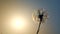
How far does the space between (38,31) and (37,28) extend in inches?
2.4

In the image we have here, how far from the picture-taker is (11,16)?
1.84m

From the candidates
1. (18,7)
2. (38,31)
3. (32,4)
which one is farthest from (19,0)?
(38,31)

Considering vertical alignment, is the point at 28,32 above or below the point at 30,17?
below

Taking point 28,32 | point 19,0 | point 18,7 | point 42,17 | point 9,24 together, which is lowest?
point 28,32

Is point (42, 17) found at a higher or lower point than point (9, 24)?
higher

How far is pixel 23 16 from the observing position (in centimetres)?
184

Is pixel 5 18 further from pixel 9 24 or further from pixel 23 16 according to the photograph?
pixel 23 16

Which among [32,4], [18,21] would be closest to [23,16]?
[18,21]

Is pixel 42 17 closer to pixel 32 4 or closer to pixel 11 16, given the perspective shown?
pixel 32 4

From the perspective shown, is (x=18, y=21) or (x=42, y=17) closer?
(x=42, y=17)

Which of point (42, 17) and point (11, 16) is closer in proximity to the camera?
point (42, 17)

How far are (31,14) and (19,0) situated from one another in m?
0.31

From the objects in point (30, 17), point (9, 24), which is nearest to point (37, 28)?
point (30, 17)

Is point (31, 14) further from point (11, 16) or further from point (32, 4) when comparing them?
point (11, 16)
